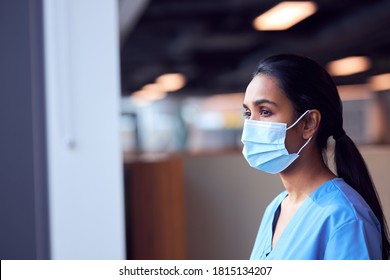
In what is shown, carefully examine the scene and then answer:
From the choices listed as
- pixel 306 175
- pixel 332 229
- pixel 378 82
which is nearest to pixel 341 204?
pixel 332 229

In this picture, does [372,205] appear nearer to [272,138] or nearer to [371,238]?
[371,238]

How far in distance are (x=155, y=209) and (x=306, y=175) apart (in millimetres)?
771

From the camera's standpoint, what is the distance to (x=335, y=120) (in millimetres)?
1219

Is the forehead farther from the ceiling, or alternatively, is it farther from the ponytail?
the ceiling

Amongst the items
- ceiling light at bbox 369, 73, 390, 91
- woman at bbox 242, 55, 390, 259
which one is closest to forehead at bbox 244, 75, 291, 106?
woman at bbox 242, 55, 390, 259

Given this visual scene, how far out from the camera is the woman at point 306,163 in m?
1.10

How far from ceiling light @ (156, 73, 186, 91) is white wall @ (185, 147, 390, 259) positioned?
499 cm

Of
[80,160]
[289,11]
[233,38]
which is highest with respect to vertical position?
[233,38]

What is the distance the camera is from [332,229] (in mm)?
1077

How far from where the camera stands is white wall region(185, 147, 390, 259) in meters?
1.54

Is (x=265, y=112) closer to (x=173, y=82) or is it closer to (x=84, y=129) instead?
(x=84, y=129)
